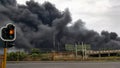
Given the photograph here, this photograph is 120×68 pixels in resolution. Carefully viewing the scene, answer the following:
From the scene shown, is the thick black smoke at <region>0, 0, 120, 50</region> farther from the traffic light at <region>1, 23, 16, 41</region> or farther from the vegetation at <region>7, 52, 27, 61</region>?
the traffic light at <region>1, 23, 16, 41</region>

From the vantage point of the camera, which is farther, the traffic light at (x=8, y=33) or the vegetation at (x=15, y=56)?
the vegetation at (x=15, y=56)

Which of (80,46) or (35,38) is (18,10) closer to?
(35,38)

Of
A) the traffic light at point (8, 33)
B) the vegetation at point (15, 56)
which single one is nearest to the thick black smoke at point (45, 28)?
the vegetation at point (15, 56)

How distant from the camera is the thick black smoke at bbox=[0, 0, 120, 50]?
79250 mm

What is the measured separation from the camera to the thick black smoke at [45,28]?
7925cm

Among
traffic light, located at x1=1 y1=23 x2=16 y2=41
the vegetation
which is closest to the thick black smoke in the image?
the vegetation

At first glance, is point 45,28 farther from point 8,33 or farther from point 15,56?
point 8,33

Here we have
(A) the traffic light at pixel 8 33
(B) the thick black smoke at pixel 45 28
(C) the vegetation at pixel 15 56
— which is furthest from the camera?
(B) the thick black smoke at pixel 45 28

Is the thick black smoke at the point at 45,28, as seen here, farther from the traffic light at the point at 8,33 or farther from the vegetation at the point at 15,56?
the traffic light at the point at 8,33

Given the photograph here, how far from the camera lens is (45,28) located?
8400 centimetres

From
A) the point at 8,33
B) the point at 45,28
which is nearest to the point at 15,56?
the point at 8,33

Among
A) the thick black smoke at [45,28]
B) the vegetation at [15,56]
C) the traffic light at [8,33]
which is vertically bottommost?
the vegetation at [15,56]

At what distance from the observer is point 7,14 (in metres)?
78.8

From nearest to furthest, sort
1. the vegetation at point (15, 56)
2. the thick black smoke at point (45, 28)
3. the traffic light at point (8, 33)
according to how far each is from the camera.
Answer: the traffic light at point (8, 33) → the vegetation at point (15, 56) → the thick black smoke at point (45, 28)
